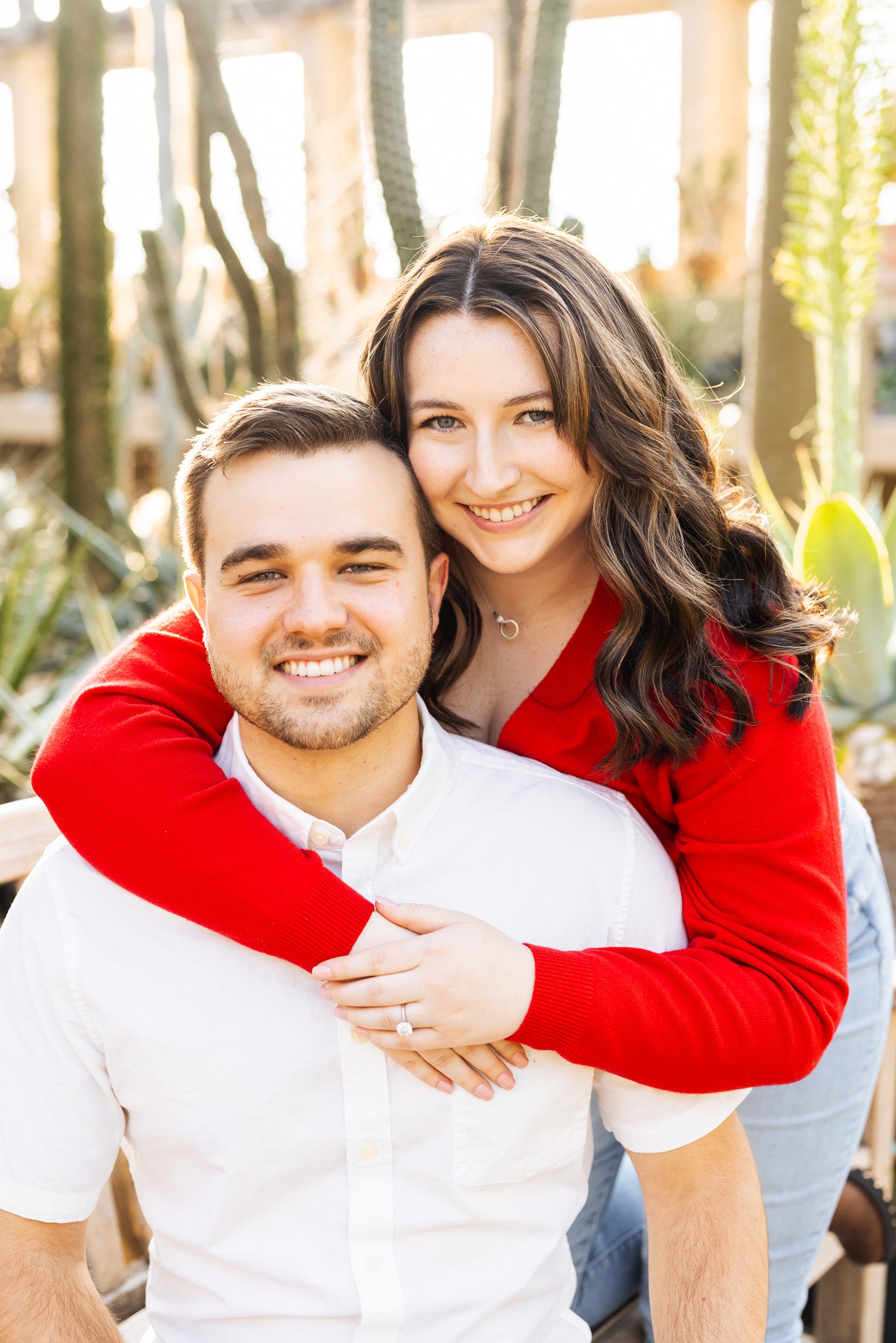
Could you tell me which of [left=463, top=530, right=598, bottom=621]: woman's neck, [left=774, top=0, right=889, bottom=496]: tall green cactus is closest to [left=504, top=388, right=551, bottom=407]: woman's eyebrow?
[left=463, top=530, right=598, bottom=621]: woman's neck

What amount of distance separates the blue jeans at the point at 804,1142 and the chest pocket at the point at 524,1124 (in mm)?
407

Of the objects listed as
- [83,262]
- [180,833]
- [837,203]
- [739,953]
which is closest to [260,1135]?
[180,833]

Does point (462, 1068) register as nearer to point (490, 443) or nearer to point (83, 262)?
point (490, 443)

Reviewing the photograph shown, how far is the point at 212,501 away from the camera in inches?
71.0

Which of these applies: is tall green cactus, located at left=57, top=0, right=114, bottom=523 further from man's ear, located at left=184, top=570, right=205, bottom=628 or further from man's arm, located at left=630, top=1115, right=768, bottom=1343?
man's arm, located at left=630, top=1115, right=768, bottom=1343

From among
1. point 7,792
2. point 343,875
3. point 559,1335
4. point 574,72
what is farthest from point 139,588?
point 574,72

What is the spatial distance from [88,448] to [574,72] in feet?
21.5

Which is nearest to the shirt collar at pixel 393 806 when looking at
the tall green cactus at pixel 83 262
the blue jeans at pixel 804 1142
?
the blue jeans at pixel 804 1142

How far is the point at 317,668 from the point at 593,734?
1.66ft

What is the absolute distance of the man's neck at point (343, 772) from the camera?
5.92 ft

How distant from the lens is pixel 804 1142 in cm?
219

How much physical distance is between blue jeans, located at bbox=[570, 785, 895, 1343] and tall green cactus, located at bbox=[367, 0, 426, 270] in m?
2.47

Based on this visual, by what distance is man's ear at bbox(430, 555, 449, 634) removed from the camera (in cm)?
195

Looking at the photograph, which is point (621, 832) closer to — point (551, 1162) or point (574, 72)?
point (551, 1162)
